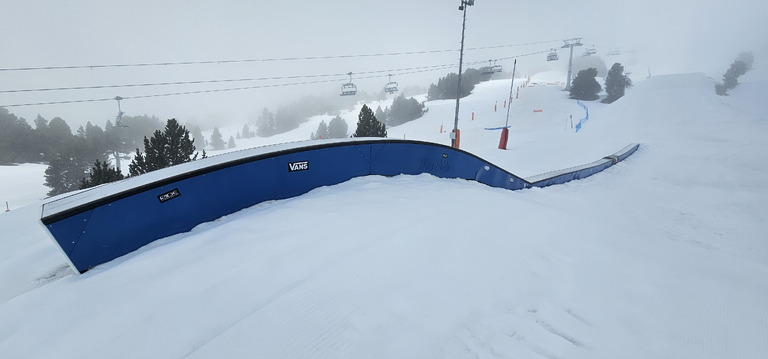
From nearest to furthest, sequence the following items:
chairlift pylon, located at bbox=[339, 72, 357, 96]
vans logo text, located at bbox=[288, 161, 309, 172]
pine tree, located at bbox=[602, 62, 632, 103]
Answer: vans logo text, located at bbox=[288, 161, 309, 172] → chairlift pylon, located at bbox=[339, 72, 357, 96] → pine tree, located at bbox=[602, 62, 632, 103]

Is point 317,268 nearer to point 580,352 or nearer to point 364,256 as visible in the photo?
point 364,256

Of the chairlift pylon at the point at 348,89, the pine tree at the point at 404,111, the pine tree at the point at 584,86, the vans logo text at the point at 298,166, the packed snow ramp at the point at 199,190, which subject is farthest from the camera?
the pine tree at the point at 404,111

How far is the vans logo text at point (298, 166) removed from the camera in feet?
18.5

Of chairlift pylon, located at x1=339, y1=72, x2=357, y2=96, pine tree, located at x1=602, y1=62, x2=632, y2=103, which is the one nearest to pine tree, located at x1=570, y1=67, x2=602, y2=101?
pine tree, located at x1=602, y1=62, x2=632, y2=103

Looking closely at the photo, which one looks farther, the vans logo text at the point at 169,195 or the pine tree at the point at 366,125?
the pine tree at the point at 366,125

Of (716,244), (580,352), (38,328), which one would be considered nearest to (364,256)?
(580,352)

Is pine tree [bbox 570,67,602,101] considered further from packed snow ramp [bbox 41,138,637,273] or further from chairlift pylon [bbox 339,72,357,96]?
packed snow ramp [bbox 41,138,637,273]

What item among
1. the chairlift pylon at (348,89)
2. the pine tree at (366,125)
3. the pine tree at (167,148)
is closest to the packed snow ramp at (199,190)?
the pine tree at (366,125)

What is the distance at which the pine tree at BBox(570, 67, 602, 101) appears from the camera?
48.6 meters

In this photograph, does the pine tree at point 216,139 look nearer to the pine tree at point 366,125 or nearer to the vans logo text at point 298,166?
the pine tree at point 366,125

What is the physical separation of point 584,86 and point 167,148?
58747 mm

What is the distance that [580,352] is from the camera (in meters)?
2.27

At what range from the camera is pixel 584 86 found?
48812 mm

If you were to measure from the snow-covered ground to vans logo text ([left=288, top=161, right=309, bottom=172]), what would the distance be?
24.6 inches
